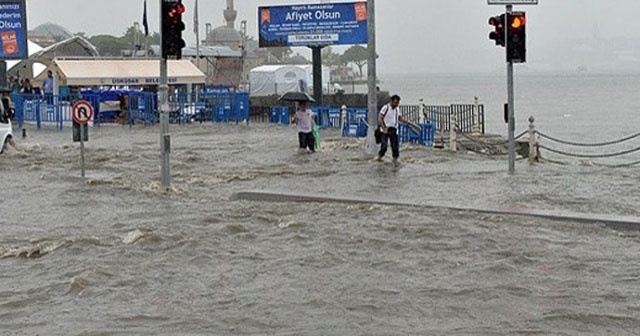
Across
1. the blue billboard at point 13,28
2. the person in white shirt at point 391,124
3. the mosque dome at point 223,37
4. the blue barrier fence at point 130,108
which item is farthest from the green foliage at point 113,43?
the person in white shirt at point 391,124

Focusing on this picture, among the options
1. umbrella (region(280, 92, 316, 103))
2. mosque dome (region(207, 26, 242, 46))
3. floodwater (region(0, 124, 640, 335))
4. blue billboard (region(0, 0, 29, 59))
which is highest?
mosque dome (region(207, 26, 242, 46))

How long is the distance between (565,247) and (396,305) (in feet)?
13.2

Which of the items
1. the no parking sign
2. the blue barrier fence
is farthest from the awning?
the no parking sign

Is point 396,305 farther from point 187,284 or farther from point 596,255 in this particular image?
point 596,255

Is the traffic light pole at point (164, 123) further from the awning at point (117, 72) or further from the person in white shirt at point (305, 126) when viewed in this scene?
the awning at point (117, 72)

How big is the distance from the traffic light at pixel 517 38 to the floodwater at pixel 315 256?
257cm

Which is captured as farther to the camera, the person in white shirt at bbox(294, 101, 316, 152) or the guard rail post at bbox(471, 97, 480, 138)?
the guard rail post at bbox(471, 97, 480, 138)

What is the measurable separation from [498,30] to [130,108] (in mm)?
25575

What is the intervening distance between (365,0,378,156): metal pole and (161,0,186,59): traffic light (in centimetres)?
869

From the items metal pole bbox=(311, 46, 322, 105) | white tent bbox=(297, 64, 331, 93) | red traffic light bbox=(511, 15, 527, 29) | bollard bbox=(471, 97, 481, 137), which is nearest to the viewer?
red traffic light bbox=(511, 15, 527, 29)

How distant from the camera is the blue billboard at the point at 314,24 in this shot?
49781 mm

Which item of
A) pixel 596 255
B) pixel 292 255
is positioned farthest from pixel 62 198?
pixel 596 255

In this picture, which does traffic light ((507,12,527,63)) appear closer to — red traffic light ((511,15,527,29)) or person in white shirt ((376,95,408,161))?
red traffic light ((511,15,527,29))

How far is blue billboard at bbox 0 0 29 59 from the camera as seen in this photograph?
39.7 meters
